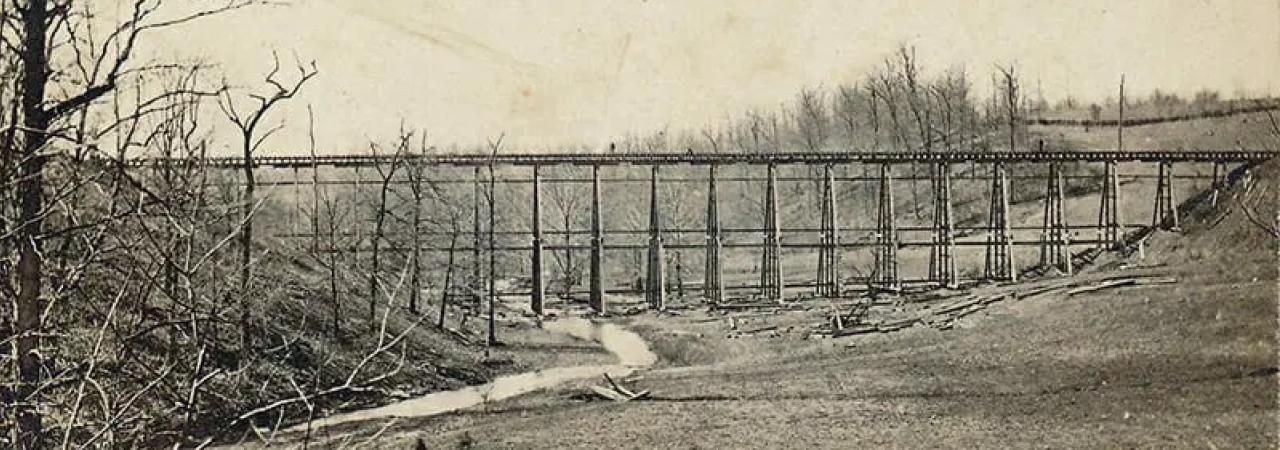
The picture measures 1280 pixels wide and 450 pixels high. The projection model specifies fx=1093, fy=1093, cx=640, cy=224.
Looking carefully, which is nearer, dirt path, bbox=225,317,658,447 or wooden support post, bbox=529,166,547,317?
dirt path, bbox=225,317,658,447

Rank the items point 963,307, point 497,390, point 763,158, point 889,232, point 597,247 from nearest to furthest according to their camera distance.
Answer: point 497,390, point 963,307, point 597,247, point 763,158, point 889,232

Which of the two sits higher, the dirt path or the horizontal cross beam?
the horizontal cross beam

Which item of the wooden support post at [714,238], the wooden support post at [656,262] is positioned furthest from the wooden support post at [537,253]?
the wooden support post at [714,238]

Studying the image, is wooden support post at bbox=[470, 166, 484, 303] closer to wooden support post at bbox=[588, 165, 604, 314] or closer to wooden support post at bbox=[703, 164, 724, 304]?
wooden support post at bbox=[588, 165, 604, 314]

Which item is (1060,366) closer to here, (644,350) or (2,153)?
(644,350)

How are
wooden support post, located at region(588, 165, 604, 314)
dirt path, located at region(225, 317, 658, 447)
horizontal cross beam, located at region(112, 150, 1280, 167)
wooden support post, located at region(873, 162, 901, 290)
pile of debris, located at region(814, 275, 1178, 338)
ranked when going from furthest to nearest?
wooden support post, located at region(588, 165, 604, 314) < horizontal cross beam, located at region(112, 150, 1280, 167) < wooden support post, located at region(873, 162, 901, 290) < pile of debris, located at region(814, 275, 1178, 338) < dirt path, located at region(225, 317, 658, 447)

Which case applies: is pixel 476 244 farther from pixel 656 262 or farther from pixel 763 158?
pixel 763 158

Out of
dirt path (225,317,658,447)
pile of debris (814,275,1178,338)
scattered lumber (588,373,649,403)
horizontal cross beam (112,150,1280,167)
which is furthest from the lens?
horizontal cross beam (112,150,1280,167)

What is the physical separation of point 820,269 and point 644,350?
37.4ft

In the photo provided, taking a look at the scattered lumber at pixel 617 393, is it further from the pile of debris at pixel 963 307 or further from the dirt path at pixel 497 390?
the pile of debris at pixel 963 307

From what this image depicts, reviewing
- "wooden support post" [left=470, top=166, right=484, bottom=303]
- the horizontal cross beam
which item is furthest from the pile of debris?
"wooden support post" [left=470, top=166, right=484, bottom=303]

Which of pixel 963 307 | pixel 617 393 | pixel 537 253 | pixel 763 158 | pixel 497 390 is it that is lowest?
pixel 497 390

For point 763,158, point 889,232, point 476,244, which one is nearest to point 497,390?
point 476,244

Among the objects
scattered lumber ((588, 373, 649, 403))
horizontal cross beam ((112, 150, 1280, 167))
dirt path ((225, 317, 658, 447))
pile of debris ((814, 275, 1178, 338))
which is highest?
horizontal cross beam ((112, 150, 1280, 167))
